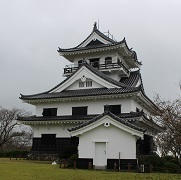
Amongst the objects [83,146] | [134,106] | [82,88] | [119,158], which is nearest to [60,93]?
[82,88]

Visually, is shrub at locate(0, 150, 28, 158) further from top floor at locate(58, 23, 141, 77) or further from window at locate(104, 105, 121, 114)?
window at locate(104, 105, 121, 114)

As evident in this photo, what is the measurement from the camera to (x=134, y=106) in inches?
1112

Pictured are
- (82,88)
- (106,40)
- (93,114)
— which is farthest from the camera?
(106,40)

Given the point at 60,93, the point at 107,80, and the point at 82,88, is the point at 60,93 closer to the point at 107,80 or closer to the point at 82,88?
the point at 82,88

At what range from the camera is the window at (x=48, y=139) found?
95.9 ft

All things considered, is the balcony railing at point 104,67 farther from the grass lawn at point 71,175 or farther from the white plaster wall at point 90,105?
the grass lawn at point 71,175

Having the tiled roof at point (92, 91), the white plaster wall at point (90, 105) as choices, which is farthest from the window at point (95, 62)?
the white plaster wall at point (90, 105)

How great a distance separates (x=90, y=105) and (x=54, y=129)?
16.0 ft

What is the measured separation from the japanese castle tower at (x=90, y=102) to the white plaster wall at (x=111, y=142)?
0.25 ft

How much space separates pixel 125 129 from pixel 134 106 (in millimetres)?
9010

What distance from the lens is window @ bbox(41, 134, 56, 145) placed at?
29234 millimetres

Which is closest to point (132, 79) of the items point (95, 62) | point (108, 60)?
point (108, 60)

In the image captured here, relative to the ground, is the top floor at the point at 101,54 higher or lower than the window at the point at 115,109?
higher

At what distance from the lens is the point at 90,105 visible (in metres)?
28.5
